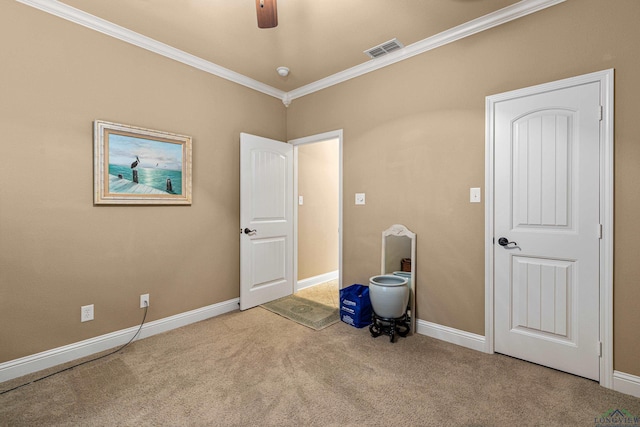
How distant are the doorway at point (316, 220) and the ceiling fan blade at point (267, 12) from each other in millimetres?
2108

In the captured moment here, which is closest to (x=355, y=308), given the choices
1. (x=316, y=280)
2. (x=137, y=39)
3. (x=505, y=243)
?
(x=505, y=243)

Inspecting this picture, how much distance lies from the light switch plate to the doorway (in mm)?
1752

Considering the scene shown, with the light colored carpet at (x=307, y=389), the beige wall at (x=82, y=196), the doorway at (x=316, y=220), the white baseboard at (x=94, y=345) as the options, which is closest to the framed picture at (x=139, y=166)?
the beige wall at (x=82, y=196)

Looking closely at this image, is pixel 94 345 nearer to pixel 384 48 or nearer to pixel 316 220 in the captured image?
pixel 316 220

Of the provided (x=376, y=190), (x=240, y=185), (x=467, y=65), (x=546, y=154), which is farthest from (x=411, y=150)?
(x=240, y=185)

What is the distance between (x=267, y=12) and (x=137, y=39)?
173cm

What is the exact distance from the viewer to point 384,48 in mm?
2889

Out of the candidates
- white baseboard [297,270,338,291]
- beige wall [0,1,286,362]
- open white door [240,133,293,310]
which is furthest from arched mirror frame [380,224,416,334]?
beige wall [0,1,286,362]

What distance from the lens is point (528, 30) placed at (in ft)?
7.59

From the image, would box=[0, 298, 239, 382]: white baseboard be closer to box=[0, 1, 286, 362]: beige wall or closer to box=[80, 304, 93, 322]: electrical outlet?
box=[0, 1, 286, 362]: beige wall

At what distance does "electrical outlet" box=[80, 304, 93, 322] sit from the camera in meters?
2.47

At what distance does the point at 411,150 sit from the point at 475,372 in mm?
1894

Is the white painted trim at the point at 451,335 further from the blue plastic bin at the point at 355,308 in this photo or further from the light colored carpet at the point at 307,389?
the blue plastic bin at the point at 355,308

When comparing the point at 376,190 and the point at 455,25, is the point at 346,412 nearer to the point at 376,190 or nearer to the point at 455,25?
the point at 376,190
